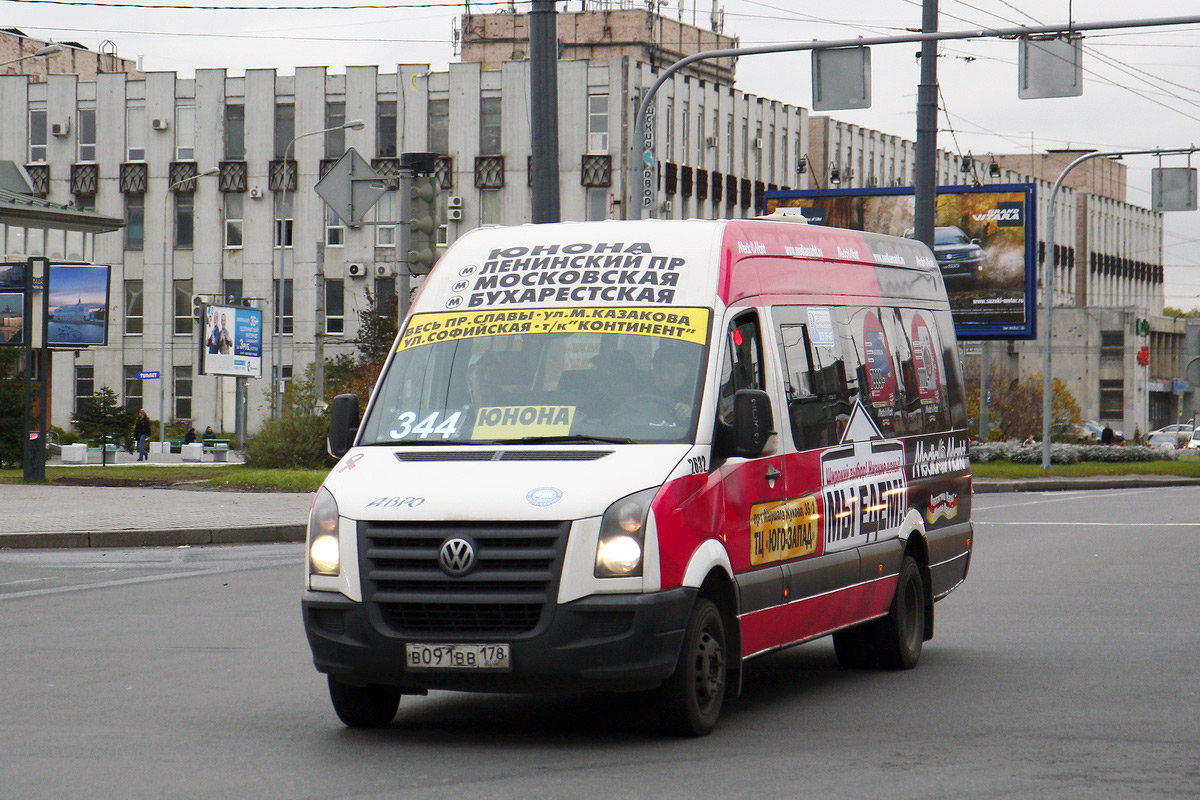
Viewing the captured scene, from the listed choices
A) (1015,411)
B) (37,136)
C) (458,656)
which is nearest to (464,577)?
(458,656)

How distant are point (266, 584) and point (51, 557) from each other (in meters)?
4.08

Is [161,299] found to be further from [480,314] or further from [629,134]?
[480,314]

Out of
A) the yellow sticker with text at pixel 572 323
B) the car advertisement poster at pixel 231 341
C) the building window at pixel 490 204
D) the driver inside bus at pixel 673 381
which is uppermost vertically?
the building window at pixel 490 204

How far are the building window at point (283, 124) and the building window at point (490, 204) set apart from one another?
816 cm

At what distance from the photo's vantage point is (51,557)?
1805 cm

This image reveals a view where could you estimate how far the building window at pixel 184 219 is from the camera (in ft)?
235

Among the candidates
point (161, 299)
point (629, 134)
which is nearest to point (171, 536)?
point (629, 134)

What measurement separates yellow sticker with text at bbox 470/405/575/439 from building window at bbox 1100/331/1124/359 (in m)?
92.5

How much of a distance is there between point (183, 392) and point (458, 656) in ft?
221

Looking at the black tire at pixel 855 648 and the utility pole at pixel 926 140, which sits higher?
the utility pole at pixel 926 140

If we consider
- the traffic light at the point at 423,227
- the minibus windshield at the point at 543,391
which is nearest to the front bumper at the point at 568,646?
the minibus windshield at the point at 543,391

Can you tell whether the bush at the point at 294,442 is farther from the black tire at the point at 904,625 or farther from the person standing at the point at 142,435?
the black tire at the point at 904,625

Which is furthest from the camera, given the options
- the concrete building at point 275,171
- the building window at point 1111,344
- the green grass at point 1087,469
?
the building window at point 1111,344

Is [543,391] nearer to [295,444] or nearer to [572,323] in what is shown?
[572,323]
